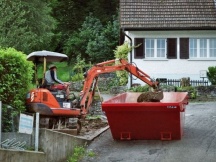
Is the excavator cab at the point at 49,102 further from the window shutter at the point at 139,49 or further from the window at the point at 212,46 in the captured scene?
the window at the point at 212,46

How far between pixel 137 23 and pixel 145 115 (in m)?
20.7

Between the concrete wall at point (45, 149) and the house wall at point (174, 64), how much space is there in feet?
72.3

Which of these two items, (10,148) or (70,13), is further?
(70,13)

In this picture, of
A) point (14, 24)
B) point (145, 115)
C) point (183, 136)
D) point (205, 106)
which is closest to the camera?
point (145, 115)

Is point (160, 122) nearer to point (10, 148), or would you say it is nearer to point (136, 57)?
point (10, 148)

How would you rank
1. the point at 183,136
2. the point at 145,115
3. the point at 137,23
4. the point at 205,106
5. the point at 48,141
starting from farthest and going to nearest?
the point at 137,23
the point at 205,106
the point at 183,136
the point at 145,115
the point at 48,141

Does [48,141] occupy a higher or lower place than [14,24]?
lower

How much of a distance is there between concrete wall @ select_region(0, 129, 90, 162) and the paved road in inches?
22.2

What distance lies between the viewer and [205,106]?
81.6 feet

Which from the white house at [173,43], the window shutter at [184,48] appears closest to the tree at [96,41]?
the white house at [173,43]

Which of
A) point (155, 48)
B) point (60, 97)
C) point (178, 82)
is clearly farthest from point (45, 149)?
point (155, 48)

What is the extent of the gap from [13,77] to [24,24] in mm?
27779

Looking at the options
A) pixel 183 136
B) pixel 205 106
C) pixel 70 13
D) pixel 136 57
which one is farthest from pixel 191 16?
pixel 70 13

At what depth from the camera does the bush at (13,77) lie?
12773mm
